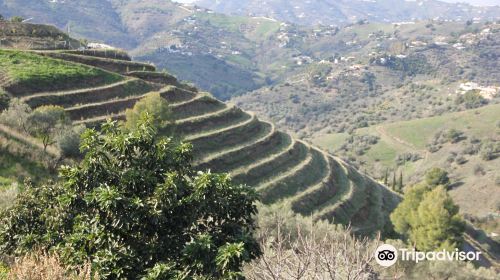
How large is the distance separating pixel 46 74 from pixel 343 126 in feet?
461

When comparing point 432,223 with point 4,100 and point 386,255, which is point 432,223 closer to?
point 386,255

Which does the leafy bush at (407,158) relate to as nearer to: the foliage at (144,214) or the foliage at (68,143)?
the foliage at (68,143)

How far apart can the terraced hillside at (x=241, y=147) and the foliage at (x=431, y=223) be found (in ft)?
8.47

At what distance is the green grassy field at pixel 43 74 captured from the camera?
48.5 m

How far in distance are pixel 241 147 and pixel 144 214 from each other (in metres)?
41.2

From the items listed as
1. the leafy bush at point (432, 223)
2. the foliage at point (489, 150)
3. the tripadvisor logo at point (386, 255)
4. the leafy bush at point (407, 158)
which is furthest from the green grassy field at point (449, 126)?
the tripadvisor logo at point (386, 255)

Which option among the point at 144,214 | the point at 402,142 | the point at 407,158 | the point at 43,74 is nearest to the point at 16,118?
the point at 43,74

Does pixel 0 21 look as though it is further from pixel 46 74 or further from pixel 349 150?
pixel 349 150

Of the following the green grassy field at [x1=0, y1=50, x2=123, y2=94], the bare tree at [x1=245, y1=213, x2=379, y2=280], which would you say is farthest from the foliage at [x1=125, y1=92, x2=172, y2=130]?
the bare tree at [x1=245, y1=213, x2=379, y2=280]

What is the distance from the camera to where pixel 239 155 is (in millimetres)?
52219

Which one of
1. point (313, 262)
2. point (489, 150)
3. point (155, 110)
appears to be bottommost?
point (489, 150)

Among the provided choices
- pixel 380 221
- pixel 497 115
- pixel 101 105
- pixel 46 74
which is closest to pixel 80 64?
pixel 46 74

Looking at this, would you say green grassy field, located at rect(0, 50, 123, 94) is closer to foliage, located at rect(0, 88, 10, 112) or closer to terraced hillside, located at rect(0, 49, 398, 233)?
terraced hillside, located at rect(0, 49, 398, 233)

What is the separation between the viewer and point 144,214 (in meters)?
12.8
